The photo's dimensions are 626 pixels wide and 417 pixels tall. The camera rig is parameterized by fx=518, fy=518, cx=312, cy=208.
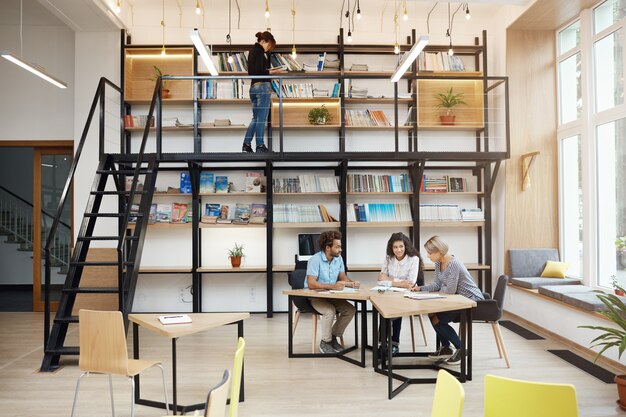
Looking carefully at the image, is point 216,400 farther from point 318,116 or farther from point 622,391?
point 318,116

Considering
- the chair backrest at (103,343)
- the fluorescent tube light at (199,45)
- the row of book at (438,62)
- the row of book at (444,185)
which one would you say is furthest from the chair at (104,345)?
the row of book at (438,62)

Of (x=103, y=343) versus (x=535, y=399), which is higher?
(x=535, y=399)

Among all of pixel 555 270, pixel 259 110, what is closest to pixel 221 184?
pixel 259 110

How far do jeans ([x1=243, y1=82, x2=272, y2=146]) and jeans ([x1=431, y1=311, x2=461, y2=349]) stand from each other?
3410mm

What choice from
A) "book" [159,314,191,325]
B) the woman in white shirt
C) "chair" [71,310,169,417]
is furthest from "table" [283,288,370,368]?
"chair" [71,310,169,417]

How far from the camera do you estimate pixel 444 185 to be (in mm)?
7859

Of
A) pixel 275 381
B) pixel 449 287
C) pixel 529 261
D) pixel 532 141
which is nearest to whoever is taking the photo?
pixel 275 381

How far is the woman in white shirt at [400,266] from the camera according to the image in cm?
555

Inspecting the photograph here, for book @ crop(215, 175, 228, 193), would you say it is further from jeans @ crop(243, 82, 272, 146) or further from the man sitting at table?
the man sitting at table

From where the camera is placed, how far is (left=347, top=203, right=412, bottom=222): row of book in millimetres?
7703

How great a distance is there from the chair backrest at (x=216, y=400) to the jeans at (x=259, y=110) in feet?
16.6

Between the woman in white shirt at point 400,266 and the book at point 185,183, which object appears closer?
the woman in white shirt at point 400,266

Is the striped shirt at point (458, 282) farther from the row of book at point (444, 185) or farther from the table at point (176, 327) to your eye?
the row of book at point (444, 185)

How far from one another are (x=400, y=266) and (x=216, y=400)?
388 centimetres
